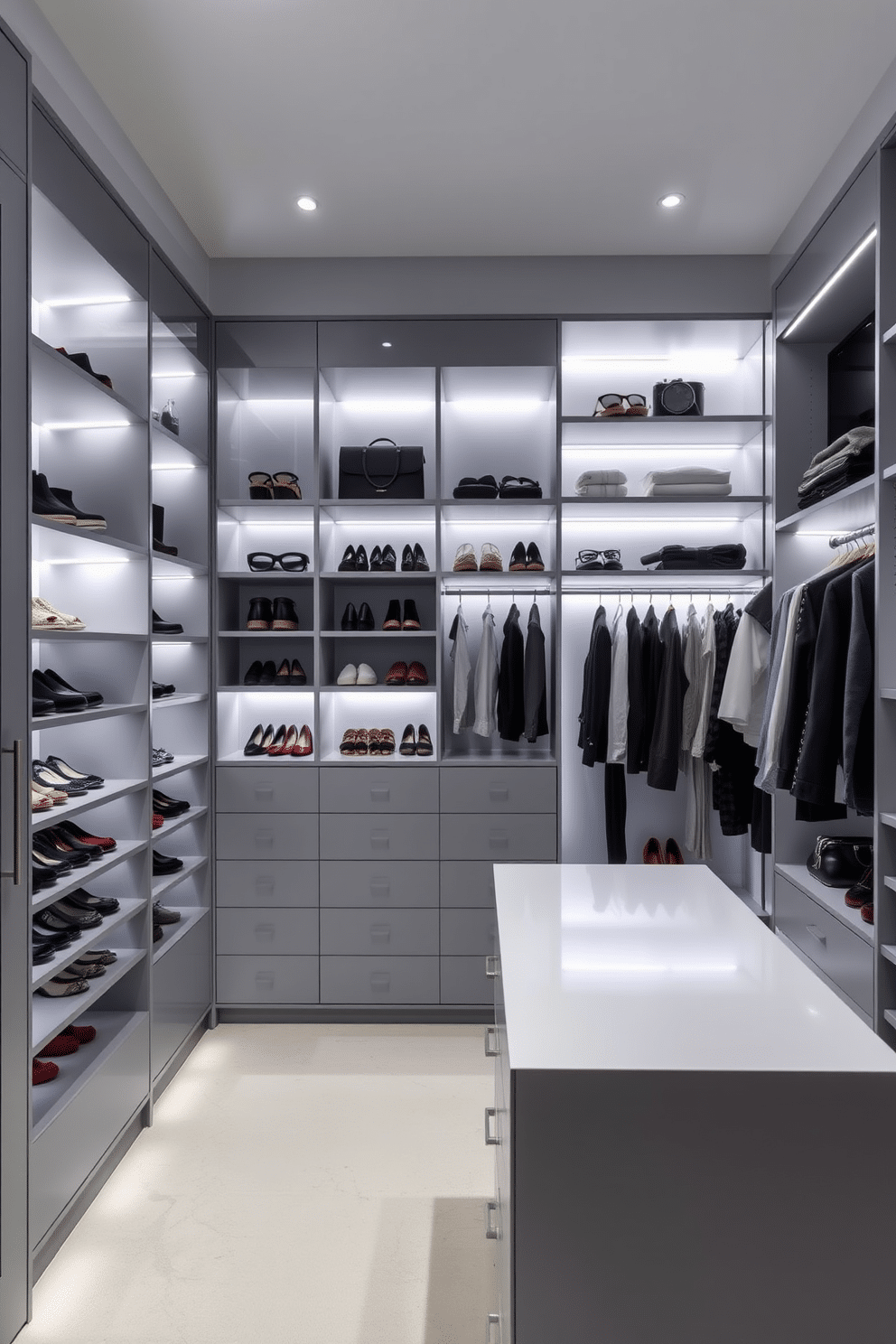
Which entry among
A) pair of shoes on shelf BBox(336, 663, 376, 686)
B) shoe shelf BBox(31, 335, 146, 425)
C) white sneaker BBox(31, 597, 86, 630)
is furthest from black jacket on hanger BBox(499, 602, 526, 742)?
white sneaker BBox(31, 597, 86, 630)

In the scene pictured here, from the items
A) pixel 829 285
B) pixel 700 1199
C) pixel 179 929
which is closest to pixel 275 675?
pixel 179 929

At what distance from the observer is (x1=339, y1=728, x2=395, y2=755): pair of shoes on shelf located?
3.67m

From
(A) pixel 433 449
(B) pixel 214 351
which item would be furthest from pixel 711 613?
(B) pixel 214 351

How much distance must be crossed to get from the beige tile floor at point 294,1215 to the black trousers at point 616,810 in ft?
3.35

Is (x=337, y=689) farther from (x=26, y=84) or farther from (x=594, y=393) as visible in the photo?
(x=26, y=84)

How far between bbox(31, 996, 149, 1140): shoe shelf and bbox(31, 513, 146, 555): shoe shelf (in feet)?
4.13

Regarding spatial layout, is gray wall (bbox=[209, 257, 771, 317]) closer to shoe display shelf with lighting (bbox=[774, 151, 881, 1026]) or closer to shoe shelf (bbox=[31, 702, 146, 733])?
shoe display shelf with lighting (bbox=[774, 151, 881, 1026])

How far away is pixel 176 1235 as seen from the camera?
7.20 feet

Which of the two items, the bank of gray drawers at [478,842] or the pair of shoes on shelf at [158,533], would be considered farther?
the bank of gray drawers at [478,842]

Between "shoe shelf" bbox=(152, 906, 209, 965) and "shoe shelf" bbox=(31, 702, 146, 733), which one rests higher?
"shoe shelf" bbox=(31, 702, 146, 733)

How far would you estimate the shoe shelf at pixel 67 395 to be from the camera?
2178 millimetres

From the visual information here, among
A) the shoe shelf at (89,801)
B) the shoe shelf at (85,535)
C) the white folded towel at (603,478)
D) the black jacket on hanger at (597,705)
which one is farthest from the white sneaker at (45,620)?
the white folded towel at (603,478)

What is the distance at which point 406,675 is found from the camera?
3.74 metres

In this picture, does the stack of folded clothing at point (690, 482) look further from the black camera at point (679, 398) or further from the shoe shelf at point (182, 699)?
the shoe shelf at point (182, 699)
